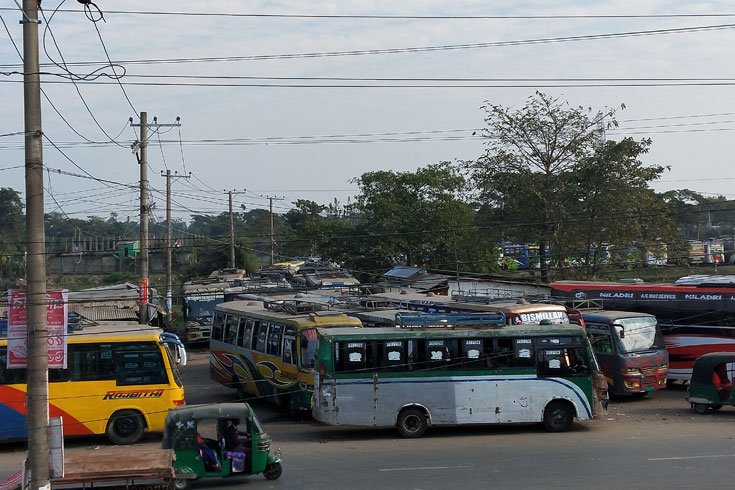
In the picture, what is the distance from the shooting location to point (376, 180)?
4725 cm

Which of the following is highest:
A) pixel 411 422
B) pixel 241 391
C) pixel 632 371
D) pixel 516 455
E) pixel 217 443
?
pixel 632 371

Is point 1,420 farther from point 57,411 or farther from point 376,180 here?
point 376,180

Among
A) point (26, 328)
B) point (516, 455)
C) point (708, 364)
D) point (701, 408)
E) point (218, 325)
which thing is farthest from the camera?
point (218, 325)

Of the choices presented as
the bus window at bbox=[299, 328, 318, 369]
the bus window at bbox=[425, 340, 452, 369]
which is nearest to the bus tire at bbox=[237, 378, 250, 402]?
the bus window at bbox=[299, 328, 318, 369]

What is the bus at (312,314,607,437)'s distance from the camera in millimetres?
19641

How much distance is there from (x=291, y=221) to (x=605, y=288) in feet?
163

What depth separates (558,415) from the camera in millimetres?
19938

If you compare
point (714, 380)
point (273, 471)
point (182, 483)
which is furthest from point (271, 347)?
point (714, 380)

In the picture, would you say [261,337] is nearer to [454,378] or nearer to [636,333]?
[454,378]

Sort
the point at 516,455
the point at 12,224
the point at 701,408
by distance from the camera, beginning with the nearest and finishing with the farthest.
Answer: the point at 516,455 < the point at 701,408 < the point at 12,224

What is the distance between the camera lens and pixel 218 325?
27.4 m

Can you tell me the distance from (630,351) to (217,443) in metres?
13.0

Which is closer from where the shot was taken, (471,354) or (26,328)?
(26,328)

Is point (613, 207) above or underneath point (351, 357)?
above
